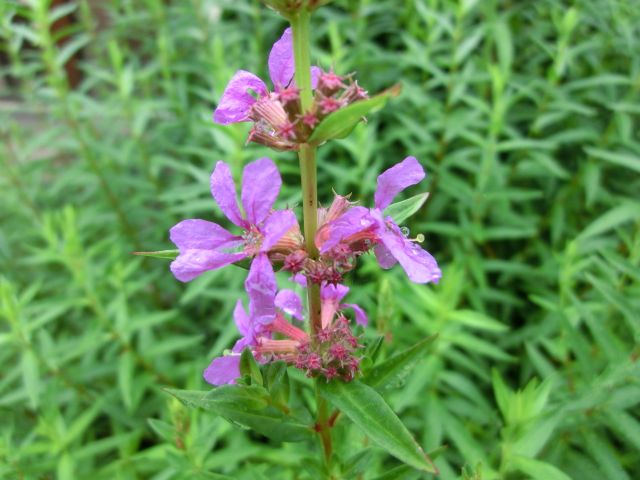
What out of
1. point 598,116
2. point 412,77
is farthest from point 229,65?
point 598,116

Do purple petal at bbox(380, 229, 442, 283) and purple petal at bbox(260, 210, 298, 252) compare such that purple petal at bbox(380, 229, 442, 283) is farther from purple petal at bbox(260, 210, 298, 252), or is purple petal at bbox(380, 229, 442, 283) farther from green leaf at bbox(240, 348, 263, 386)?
green leaf at bbox(240, 348, 263, 386)

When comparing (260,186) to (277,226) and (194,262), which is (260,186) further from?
(194,262)

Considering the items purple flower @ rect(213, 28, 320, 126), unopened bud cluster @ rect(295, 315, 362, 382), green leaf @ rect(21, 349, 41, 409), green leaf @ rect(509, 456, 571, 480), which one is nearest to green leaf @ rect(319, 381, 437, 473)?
unopened bud cluster @ rect(295, 315, 362, 382)

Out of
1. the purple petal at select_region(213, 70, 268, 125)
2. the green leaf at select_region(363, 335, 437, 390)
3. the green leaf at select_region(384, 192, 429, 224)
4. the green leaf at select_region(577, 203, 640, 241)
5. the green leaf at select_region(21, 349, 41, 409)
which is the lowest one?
the green leaf at select_region(21, 349, 41, 409)

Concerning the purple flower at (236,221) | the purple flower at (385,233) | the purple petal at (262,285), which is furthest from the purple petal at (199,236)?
the purple flower at (385,233)

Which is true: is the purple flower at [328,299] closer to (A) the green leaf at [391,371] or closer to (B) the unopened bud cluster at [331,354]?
(B) the unopened bud cluster at [331,354]

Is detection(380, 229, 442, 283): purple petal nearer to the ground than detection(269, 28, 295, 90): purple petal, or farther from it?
nearer to the ground
